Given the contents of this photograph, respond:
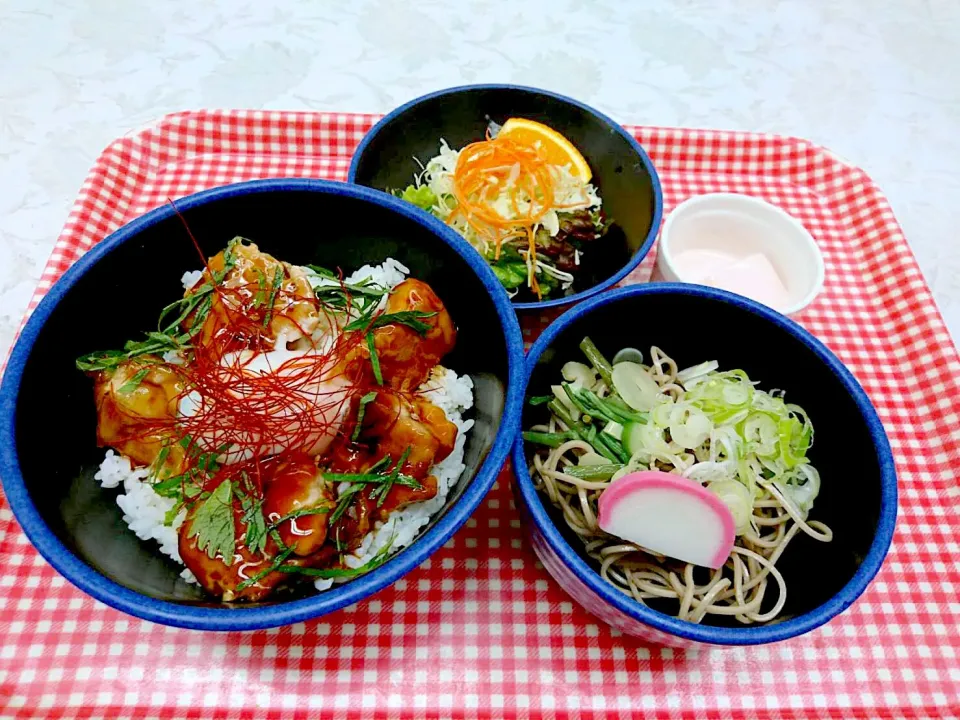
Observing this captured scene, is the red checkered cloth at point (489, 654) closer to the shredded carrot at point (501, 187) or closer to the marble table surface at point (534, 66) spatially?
the shredded carrot at point (501, 187)

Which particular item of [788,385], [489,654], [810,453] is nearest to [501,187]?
[788,385]

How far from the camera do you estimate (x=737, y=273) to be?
1881 mm

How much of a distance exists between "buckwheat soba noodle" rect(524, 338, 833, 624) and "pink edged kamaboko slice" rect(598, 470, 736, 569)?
0.08 ft

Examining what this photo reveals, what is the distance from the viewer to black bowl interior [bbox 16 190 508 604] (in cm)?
113

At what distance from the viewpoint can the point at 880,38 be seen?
3.38 m

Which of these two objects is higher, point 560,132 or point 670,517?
point 560,132

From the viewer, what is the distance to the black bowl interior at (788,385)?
1291 millimetres

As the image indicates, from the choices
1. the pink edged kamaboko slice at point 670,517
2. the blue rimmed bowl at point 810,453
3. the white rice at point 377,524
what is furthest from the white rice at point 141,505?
the pink edged kamaboko slice at point 670,517

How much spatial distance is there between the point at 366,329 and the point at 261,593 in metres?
0.51

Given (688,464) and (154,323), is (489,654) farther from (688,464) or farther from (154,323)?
(154,323)

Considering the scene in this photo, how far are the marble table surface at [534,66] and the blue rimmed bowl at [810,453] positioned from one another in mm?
1339

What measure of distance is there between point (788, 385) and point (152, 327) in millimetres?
1346

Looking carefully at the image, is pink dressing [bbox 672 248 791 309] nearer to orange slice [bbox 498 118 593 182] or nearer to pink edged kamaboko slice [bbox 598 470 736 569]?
orange slice [bbox 498 118 593 182]

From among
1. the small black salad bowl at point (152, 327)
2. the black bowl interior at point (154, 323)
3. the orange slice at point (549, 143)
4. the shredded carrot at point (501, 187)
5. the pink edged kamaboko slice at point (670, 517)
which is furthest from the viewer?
the orange slice at point (549, 143)
